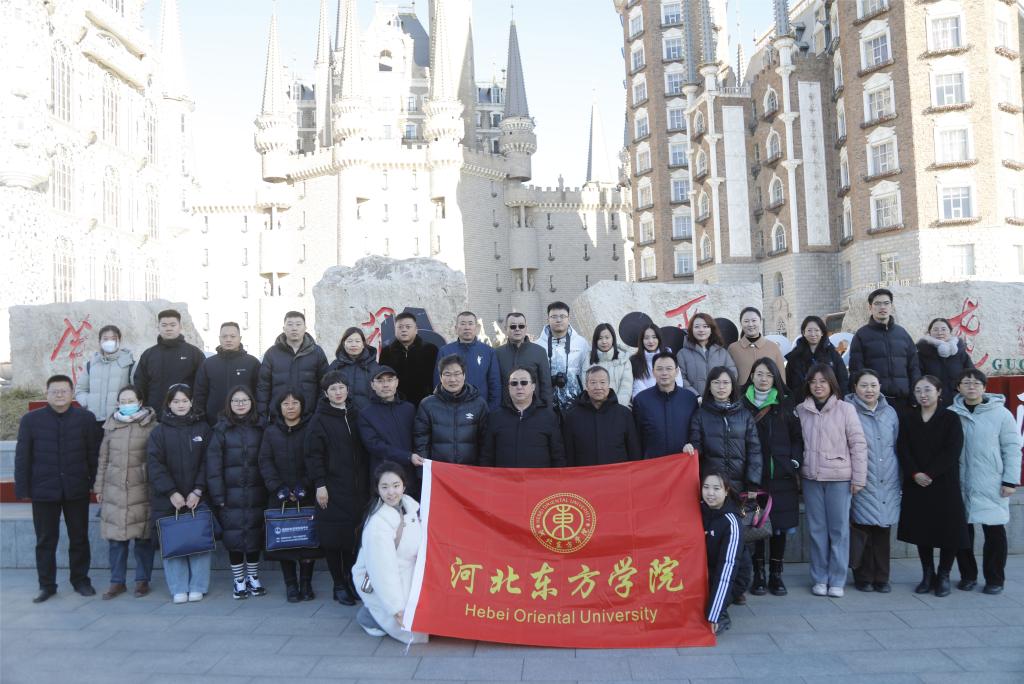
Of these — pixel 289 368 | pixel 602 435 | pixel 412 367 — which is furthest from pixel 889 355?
pixel 289 368

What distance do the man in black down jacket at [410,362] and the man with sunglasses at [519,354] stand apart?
78 cm

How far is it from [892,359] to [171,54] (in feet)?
168

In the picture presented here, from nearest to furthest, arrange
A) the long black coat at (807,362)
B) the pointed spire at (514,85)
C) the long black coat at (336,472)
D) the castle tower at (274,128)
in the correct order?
the long black coat at (336,472) → the long black coat at (807,362) → the castle tower at (274,128) → the pointed spire at (514,85)

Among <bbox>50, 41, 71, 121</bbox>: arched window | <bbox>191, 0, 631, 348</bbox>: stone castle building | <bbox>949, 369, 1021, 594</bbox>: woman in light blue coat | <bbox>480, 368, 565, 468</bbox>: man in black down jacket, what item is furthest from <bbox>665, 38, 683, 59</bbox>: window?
<bbox>480, 368, 565, 468</bbox>: man in black down jacket

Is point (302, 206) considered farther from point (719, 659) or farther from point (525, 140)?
point (719, 659)

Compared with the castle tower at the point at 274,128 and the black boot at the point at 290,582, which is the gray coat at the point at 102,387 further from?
the castle tower at the point at 274,128

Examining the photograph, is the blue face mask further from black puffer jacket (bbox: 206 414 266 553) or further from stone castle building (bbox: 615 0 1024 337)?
stone castle building (bbox: 615 0 1024 337)

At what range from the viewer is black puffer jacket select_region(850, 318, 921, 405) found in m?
7.99

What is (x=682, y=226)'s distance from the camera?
156ft

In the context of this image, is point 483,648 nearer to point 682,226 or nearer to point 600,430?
point 600,430

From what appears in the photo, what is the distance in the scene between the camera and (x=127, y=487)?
720cm

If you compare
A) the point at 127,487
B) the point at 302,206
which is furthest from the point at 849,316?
the point at 302,206

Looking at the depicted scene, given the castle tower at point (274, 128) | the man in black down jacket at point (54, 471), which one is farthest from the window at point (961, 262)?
the castle tower at point (274, 128)

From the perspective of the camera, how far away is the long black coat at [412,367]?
8.12 m
